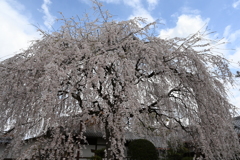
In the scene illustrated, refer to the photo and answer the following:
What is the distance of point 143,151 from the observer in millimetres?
8273

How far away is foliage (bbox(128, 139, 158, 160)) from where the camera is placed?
26.8 feet

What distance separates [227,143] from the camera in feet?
13.6

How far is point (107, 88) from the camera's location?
439cm

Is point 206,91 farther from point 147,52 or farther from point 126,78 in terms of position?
point 126,78

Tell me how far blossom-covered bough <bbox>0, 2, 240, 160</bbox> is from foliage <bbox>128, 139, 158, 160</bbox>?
11.4ft

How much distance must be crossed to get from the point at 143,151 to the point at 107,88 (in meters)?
4.97

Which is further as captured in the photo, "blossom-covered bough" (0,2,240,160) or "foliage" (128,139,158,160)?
"foliage" (128,139,158,160)

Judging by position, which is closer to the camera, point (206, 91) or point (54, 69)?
point (54, 69)

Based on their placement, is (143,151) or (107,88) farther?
(143,151)

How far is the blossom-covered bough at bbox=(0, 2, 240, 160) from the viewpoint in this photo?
3670 mm

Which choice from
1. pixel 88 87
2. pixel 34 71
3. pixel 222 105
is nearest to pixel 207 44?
pixel 222 105

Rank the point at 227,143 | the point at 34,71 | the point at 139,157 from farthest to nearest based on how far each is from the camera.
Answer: the point at 139,157 < the point at 227,143 < the point at 34,71

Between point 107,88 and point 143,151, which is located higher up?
point 107,88

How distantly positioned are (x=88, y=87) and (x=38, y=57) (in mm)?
1294
